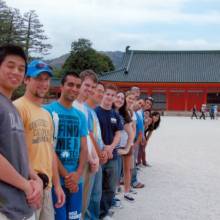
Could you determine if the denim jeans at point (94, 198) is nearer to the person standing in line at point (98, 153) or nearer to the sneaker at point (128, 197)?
the person standing in line at point (98, 153)

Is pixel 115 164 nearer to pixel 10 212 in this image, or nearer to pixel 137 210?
pixel 137 210

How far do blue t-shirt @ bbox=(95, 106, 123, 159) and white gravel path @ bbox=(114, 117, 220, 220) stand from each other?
1095mm

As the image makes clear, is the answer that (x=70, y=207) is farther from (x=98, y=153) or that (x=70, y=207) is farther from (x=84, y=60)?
(x=84, y=60)

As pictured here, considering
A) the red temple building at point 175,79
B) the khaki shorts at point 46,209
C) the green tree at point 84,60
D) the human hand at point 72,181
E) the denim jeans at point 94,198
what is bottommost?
the denim jeans at point 94,198

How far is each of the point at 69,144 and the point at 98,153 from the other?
0.94 m

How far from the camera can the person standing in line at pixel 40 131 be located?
8.34 feet

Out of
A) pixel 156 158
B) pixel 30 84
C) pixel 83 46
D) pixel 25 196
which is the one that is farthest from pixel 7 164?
pixel 83 46

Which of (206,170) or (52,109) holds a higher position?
(52,109)

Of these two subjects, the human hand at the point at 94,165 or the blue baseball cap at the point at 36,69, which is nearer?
the blue baseball cap at the point at 36,69

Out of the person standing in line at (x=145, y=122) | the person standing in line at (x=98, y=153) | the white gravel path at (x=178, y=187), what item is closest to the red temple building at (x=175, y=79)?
the white gravel path at (x=178, y=187)

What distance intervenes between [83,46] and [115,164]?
154ft

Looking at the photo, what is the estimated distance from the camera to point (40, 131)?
257 cm

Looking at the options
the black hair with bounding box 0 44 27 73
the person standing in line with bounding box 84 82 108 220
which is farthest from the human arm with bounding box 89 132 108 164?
the black hair with bounding box 0 44 27 73

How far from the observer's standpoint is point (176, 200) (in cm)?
570
